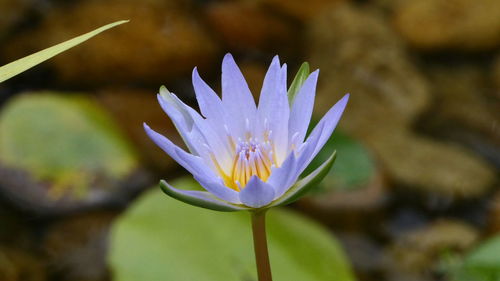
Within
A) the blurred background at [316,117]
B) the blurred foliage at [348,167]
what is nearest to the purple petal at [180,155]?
the blurred background at [316,117]

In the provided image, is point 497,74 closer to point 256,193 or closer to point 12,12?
point 12,12

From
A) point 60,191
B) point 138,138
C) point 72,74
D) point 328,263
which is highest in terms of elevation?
point 72,74

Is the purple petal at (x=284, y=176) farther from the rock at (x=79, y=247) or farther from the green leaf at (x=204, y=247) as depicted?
the rock at (x=79, y=247)

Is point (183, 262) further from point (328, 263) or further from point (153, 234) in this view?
point (328, 263)

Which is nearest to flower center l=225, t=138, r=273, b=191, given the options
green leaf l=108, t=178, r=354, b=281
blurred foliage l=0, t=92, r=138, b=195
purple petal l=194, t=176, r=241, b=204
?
purple petal l=194, t=176, r=241, b=204

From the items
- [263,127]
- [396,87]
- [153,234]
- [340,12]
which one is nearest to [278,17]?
[340,12]
